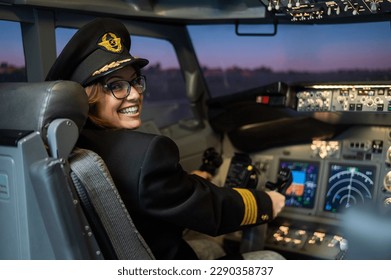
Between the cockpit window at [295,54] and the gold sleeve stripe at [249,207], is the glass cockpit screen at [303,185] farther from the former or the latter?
the gold sleeve stripe at [249,207]

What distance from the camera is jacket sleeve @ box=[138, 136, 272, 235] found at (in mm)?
1461

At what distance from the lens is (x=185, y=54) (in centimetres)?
313

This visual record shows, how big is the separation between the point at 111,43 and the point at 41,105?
486 mm

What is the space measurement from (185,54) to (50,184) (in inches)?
81.4

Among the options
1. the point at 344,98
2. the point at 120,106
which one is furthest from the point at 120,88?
the point at 344,98

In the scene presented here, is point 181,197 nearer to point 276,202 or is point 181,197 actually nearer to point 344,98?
point 276,202

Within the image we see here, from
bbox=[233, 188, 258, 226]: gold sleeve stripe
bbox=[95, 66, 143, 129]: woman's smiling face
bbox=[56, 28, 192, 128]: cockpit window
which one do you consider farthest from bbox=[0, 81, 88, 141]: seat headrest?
bbox=[56, 28, 192, 128]: cockpit window

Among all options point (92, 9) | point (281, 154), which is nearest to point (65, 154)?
point (92, 9)

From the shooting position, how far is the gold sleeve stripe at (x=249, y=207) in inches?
68.0

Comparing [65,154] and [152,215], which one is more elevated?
[65,154]

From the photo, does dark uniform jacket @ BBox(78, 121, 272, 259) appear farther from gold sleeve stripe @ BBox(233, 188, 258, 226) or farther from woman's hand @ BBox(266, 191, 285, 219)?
woman's hand @ BBox(266, 191, 285, 219)

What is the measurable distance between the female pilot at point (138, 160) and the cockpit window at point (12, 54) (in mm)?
602

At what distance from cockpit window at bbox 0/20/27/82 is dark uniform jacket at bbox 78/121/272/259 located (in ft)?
2.41
